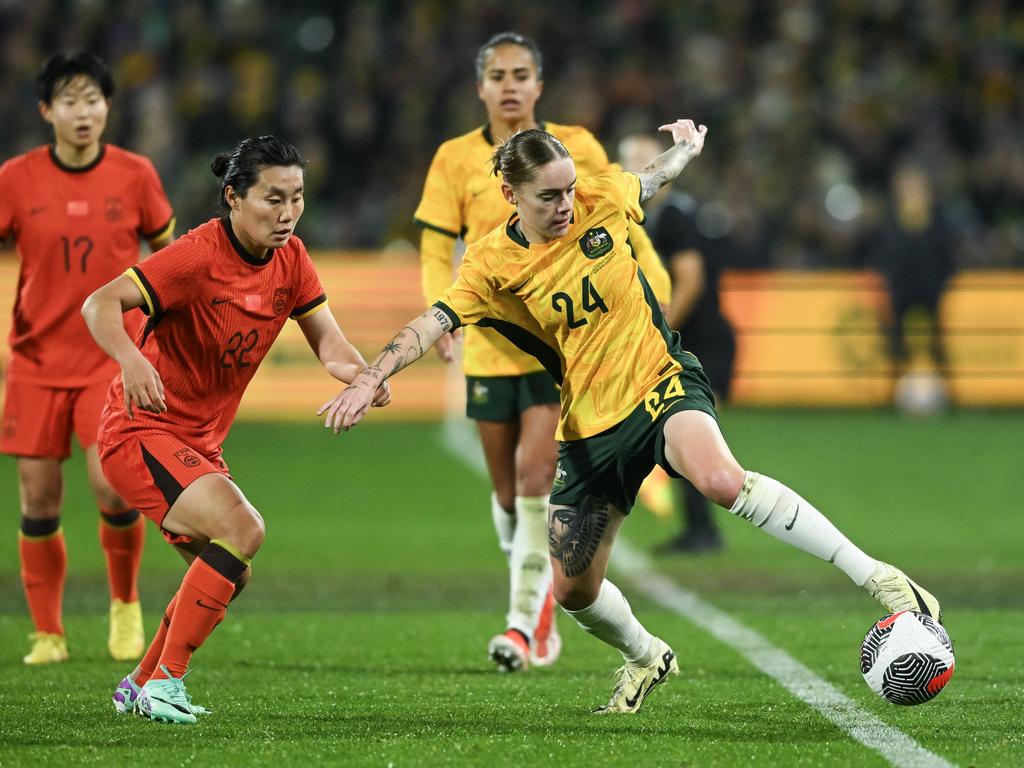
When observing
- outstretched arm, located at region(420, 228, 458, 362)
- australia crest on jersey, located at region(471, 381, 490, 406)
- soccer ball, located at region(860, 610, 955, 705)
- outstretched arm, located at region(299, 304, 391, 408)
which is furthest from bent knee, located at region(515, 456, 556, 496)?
soccer ball, located at region(860, 610, 955, 705)

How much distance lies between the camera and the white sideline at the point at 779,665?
17.6 ft

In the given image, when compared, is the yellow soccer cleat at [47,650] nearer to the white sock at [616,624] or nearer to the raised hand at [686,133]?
the white sock at [616,624]

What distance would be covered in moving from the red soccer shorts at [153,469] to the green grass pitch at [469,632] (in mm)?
754

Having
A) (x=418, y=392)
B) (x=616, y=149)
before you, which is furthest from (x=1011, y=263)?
(x=418, y=392)

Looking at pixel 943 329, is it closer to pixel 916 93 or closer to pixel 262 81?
pixel 916 93

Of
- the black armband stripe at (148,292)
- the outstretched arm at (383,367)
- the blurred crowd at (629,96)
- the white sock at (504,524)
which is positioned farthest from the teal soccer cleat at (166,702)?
the blurred crowd at (629,96)

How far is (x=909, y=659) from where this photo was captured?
5.44 m

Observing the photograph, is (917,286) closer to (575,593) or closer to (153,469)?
(575,593)

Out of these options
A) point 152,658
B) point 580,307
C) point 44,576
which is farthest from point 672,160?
point 44,576

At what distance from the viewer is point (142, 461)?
600 centimetres

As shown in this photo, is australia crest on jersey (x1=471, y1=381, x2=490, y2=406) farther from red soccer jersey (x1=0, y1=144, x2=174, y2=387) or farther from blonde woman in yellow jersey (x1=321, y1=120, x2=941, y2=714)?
red soccer jersey (x1=0, y1=144, x2=174, y2=387)

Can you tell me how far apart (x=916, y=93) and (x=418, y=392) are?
7519mm

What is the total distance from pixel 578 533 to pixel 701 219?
46.0 feet

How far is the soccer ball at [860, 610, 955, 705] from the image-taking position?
17.9 ft
